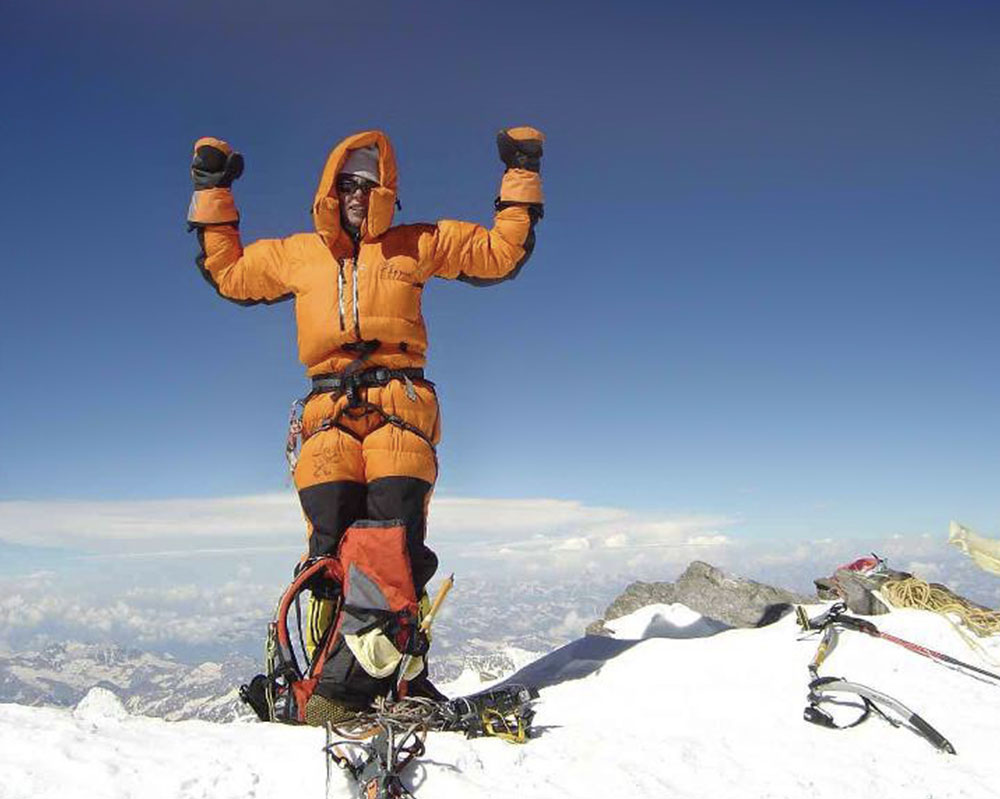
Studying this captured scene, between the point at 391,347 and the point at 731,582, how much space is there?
7.31m

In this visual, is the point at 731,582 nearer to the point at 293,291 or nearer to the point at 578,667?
the point at 578,667

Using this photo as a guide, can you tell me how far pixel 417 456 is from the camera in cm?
557

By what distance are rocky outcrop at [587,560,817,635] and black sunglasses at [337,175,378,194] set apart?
6.59 meters

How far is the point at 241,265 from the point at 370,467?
229 cm

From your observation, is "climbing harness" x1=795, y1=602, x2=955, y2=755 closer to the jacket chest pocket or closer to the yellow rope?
the yellow rope

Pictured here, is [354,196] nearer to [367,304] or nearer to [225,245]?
[367,304]

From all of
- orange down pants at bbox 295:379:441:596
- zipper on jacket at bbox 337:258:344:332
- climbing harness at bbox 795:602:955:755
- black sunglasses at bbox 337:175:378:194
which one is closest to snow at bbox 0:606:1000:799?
climbing harness at bbox 795:602:955:755

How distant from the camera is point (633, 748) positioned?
4391mm

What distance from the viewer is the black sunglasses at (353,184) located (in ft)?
20.1

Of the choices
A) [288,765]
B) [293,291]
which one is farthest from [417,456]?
[288,765]

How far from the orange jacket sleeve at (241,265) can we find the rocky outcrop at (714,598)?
6331mm

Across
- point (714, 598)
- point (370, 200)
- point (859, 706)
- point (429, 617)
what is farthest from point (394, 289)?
point (714, 598)

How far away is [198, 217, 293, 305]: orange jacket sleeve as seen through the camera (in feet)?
20.4

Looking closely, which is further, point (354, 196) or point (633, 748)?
point (354, 196)
